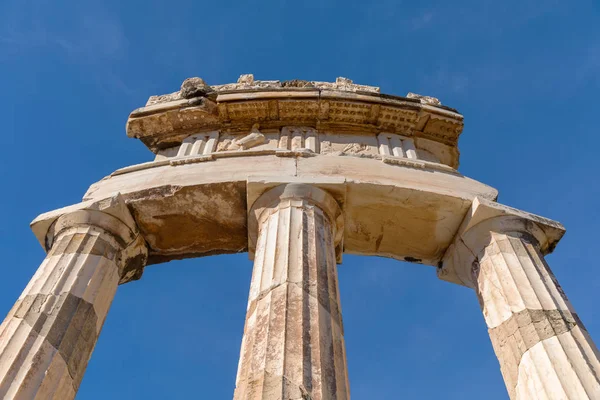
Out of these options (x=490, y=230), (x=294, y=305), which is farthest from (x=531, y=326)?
(x=294, y=305)

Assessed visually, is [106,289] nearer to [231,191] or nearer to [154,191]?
[154,191]

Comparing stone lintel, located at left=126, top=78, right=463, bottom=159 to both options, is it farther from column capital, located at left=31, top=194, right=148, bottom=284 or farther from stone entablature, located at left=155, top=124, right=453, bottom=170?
column capital, located at left=31, top=194, right=148, bottom=284

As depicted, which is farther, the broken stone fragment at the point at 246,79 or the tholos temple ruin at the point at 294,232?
the broken stone fragment at the point at 246,79

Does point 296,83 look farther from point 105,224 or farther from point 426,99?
point 105,224

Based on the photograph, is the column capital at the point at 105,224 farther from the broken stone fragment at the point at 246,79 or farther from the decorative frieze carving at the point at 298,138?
the broken stone fragment at the point at 246,79

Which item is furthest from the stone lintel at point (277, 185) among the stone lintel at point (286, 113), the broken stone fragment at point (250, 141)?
the stone lintel at point (286, 113)

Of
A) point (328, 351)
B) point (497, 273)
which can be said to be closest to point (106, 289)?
point (328, 351)

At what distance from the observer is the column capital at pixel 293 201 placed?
392 inches

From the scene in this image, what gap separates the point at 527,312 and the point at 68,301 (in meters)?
6.63

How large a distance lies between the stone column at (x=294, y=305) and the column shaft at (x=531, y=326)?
2.55 metres

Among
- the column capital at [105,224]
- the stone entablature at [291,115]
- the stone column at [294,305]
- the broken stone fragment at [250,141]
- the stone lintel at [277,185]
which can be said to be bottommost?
the stone column at [294,305]

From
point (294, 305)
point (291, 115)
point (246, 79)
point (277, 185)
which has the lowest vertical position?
point (294, 305)

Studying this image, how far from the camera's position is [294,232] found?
9.09m

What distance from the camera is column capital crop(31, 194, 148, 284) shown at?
33.1ft
